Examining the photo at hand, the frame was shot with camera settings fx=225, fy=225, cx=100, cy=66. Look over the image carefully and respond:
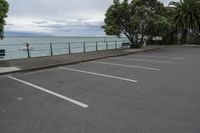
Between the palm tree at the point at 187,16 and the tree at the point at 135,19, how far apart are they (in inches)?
374

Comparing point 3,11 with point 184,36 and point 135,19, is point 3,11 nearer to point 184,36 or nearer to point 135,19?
point 135,19

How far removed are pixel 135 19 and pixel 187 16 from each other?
1386cm

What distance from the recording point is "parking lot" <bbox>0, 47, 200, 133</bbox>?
4.04m

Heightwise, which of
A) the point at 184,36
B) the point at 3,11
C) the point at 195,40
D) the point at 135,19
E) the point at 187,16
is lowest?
the point at 195,40

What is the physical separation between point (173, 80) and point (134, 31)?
1487 cm

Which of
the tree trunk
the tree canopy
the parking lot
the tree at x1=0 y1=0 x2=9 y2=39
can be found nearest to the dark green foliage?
the tree trunk

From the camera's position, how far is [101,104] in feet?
17.2

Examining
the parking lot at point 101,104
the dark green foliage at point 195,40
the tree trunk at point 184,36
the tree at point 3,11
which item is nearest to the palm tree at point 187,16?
the tree trunk at point 184,36

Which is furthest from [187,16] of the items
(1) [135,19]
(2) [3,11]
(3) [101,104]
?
(3) [101,104]

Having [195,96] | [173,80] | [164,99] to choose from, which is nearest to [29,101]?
[164,99]

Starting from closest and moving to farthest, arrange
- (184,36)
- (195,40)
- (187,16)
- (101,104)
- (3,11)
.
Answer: (101,104), (3,11), (187,16), (195,40), (184,36)

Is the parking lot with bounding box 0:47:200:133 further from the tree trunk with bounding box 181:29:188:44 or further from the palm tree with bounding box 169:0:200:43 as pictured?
the tree trunk with bounding box 181:29:188:44

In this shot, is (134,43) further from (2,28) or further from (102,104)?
(102,104)

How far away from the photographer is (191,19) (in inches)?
1209
